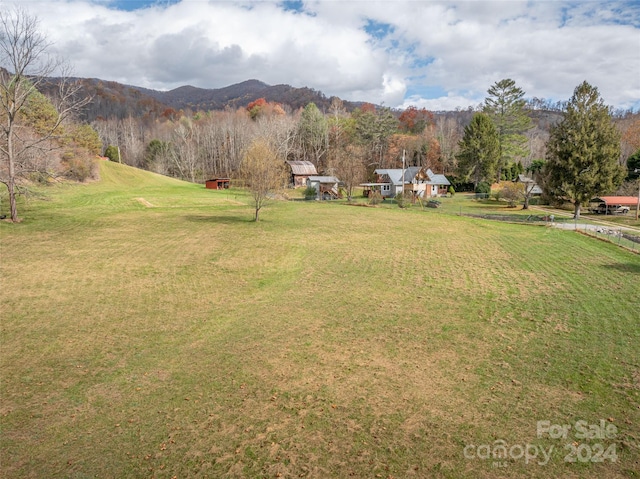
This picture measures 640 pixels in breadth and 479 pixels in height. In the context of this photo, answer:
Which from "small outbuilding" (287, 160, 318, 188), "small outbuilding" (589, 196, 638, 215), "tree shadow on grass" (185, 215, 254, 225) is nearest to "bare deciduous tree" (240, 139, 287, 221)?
"tree shadow on grass" (185, 215, 254, 225)

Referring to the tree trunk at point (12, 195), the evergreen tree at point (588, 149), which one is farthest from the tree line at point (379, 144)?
the tree trunk at point (12, 195)

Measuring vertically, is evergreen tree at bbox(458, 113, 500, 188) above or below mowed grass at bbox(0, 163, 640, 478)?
above

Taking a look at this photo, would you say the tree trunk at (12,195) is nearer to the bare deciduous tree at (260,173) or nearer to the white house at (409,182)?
the bare deciduous tree at (260,173)

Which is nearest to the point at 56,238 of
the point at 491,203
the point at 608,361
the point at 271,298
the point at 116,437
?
the point at 271,298

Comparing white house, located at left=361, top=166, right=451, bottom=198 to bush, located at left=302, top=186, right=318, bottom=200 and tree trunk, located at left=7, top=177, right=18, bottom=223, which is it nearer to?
bush, located at left=302, top=186, right=318, bottom=200

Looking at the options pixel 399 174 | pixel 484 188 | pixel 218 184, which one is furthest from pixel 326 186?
pixel 484 188

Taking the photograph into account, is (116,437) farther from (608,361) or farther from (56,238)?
(56,238)
